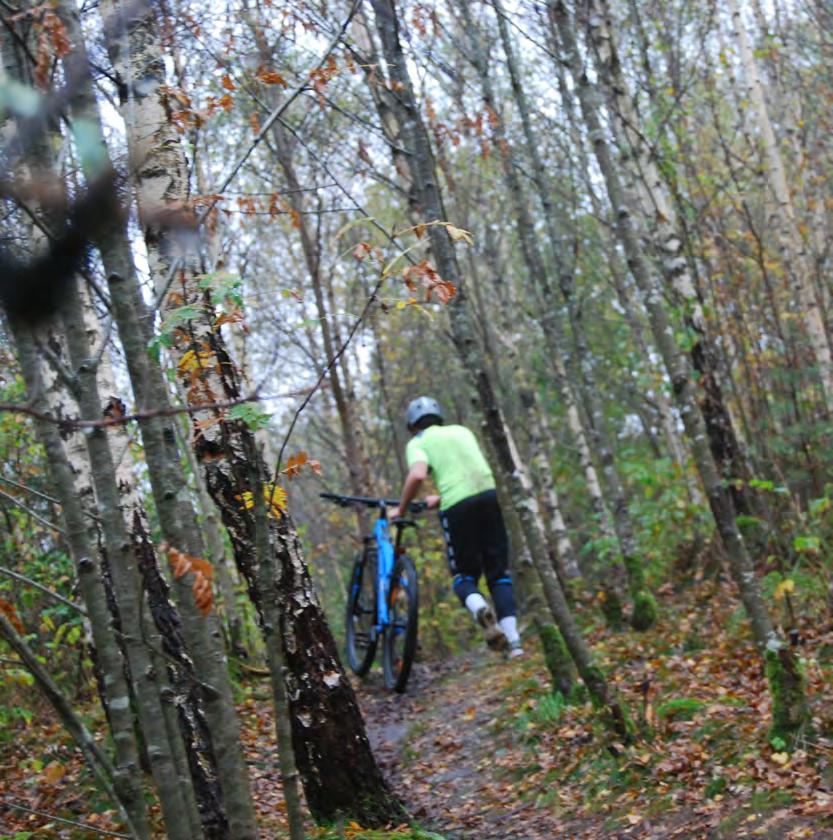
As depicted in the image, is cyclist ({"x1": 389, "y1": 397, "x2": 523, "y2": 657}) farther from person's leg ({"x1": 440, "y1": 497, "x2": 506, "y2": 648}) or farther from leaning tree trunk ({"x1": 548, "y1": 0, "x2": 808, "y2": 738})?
leaning tree trunk ({"x1": 548, "y1": 0, "x2": 808, "y2": 738})

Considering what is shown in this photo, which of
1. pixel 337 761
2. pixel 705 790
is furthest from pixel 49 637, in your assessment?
pixel 705 790

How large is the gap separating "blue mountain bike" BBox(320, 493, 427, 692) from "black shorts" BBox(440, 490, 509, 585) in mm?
771

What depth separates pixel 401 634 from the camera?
9.34 m

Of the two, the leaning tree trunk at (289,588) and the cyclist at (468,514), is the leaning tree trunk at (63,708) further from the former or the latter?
the cyclist at (468,514)

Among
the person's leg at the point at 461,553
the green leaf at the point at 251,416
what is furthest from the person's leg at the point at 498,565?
the green leaf at the point at 251,416

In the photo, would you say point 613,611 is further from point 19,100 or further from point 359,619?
point 19,100

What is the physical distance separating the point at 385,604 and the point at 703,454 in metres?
4.18

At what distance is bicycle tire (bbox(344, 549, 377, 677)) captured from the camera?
9297 millimetres

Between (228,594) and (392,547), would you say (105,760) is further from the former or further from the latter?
(228,594)

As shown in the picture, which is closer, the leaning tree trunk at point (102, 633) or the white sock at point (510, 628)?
the leaning tree trunk at point (102, 633)

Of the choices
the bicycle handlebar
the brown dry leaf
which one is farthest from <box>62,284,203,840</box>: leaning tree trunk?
the bicycle handlebar

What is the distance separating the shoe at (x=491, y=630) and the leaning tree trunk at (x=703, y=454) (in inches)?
96.8

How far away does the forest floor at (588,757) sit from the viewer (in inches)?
176

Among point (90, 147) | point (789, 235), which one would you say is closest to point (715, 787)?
point (90, 147)
